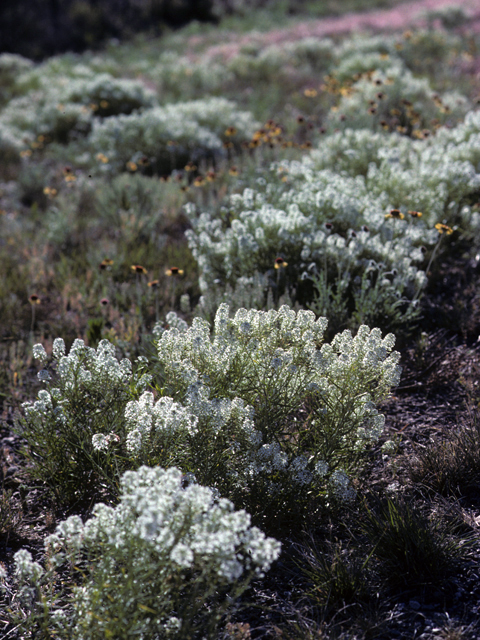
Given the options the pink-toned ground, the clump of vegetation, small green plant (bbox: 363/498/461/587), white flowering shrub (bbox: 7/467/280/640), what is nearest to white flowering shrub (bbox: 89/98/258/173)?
the clump of vegetation

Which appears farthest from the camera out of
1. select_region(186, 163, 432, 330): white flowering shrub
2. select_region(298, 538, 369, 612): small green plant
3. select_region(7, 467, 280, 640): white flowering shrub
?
select_region(186, 163, 432, 330): white flowering shrub

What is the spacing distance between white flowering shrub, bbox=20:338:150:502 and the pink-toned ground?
13.5 meters

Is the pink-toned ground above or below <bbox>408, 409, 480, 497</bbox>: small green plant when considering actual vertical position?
above

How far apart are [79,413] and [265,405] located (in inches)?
37.1

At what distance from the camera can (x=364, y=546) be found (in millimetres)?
2529

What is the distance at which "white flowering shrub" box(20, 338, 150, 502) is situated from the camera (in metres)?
2.78

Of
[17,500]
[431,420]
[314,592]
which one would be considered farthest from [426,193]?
[17,500]

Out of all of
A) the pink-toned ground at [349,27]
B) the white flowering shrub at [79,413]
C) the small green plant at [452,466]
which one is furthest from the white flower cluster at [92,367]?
the pink-toned ground at [349,27]

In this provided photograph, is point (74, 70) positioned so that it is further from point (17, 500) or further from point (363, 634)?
point (363, 634)

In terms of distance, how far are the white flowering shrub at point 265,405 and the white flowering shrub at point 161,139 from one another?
17.8 ft

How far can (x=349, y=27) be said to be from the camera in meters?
16.7

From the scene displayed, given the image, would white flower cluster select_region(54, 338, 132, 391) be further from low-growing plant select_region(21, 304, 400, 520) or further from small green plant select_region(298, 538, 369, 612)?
small green plant select_region(298, 538, 369, 612)

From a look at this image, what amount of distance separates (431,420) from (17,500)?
7.97ft

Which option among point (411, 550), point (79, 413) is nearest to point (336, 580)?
point (411, 550)
